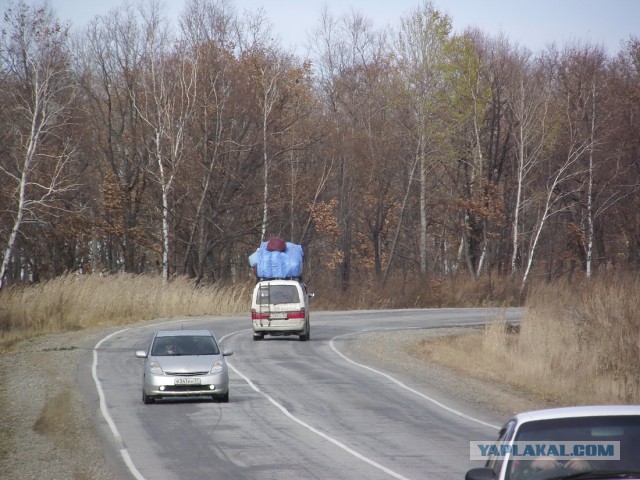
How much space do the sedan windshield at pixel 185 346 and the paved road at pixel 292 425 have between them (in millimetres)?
1082

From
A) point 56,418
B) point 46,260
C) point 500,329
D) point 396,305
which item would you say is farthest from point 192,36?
point 56,418

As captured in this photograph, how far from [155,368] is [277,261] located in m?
15.4

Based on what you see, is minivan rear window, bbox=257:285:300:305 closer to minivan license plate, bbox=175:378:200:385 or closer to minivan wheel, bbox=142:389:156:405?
minivan wheel, bbox=142:389:156:405

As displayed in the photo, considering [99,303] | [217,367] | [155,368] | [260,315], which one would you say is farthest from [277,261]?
[155,368]

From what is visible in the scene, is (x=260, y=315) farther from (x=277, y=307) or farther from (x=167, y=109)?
(x=167, y=109)

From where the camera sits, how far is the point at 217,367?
2023cm

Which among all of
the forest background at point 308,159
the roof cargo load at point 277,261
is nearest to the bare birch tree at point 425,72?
the forest background at point 308,159

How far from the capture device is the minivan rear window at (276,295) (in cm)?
3353

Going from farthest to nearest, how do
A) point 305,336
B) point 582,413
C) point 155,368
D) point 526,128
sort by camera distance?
1. point 526,128
2. point 305,336
3. point 155,368
4. point 582,413

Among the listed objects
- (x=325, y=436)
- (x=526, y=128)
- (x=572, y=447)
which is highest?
(x=526, y=128)

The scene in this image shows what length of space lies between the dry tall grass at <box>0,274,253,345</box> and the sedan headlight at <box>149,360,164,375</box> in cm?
1672

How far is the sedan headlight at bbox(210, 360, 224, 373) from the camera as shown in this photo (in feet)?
66.2

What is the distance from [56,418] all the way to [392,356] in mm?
14525

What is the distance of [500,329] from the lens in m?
32.4
